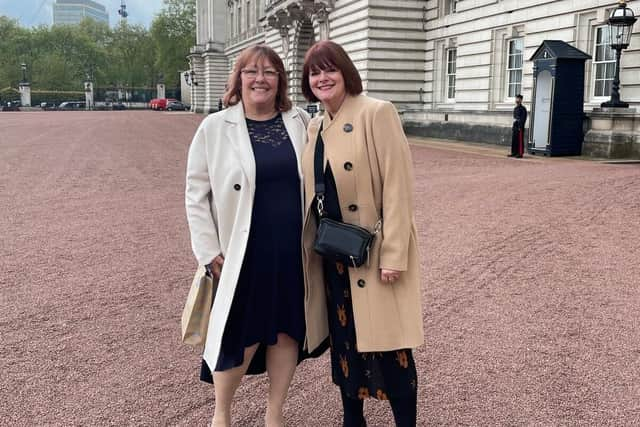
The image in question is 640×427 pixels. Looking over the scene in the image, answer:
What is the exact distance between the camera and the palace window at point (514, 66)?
2036 cm

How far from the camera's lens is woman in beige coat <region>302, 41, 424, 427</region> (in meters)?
2.70

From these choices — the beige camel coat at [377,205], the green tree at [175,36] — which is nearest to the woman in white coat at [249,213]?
the beige camel coat at [377,205]

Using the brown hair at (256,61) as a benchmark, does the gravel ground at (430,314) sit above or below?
below

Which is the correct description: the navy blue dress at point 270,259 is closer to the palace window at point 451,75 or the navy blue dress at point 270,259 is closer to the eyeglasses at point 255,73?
the eyeglasses at point 255,73

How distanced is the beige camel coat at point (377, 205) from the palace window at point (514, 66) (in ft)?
61.1

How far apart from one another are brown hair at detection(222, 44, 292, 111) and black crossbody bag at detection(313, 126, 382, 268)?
1.28 ft

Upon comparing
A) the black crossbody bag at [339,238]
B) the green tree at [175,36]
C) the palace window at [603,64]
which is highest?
the green tree at [175,36]

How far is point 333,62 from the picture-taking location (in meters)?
2.74

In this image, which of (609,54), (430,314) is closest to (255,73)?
(430,314)

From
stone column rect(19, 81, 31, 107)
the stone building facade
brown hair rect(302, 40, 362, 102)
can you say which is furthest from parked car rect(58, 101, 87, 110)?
brown hair rect(302, 40, 362, 102)

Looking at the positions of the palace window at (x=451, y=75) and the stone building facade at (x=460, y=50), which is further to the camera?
the palace window at (x=451, y=75)

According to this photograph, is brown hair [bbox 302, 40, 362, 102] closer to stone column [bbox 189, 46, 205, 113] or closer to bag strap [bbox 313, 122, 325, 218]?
bag strap [bbox 313, 122, 325, 218]

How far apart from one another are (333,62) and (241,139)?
1.72 feet

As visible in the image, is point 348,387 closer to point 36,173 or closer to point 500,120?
point 36,173
